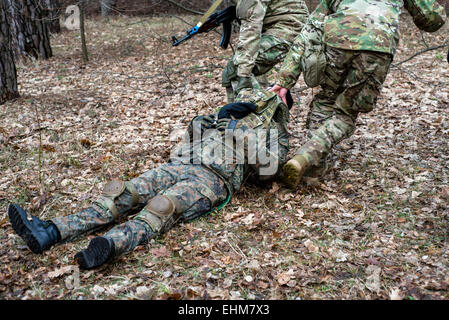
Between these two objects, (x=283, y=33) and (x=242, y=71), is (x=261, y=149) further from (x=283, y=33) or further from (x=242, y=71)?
(x=283, y=33)

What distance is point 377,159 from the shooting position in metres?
4.91

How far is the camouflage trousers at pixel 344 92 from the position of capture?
12.6 ft

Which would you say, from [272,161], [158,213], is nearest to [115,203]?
[158,213]

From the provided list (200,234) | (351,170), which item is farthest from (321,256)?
(351,170)

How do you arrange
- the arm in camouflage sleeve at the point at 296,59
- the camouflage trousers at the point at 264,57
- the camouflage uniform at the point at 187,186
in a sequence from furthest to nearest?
1. the camouflage trousers at the point at 264,57
2. the arm in camouflage sleeve at the point at 296,59
3. the camouflage uniform at the point at 187,186

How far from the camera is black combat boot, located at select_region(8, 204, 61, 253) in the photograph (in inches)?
127

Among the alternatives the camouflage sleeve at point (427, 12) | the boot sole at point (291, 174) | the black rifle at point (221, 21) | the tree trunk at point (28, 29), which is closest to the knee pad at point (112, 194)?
the boot sole at point (291, 174)

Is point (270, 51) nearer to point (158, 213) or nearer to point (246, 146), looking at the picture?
point (246, 146)

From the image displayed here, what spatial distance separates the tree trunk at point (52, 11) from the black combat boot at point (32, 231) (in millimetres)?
7527

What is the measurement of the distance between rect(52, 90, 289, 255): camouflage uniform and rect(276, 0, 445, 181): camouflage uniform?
0.42m

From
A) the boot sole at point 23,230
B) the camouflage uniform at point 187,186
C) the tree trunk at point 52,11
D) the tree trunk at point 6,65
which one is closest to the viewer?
the boot sole at point 23,230

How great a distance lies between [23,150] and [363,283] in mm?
4661

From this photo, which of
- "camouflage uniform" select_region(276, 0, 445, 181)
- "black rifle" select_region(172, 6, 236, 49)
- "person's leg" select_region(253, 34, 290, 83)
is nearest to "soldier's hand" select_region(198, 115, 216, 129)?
"camouflage uniform" select_region(276, 0, 445, 181)

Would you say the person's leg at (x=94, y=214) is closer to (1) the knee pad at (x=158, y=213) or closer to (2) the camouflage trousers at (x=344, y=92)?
(1) the knee pad at (x=158, y=213)
